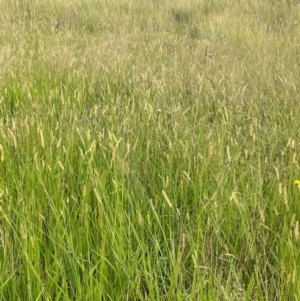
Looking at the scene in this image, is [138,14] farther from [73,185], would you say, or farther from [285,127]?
[73,185]

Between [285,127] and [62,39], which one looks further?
[62,39]

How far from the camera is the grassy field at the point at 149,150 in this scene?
3.97 ft

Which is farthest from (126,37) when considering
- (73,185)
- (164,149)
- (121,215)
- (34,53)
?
(121,215)

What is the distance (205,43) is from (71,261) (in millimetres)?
3888

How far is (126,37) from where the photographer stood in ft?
16.2

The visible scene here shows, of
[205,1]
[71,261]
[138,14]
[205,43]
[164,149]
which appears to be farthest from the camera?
[205,1]

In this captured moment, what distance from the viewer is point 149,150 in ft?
6.59

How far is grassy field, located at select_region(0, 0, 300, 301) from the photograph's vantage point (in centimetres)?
121

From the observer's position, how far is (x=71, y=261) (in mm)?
1209

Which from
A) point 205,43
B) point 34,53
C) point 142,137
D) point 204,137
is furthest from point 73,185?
point 205,43

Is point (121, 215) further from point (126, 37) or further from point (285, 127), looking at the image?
point (126, 37)

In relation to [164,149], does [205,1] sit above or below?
above

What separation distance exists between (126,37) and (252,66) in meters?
1.85

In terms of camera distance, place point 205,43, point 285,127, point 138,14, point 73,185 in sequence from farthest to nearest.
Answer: point 138,14 < point 205,43 < point 285,127 < point 73,185
